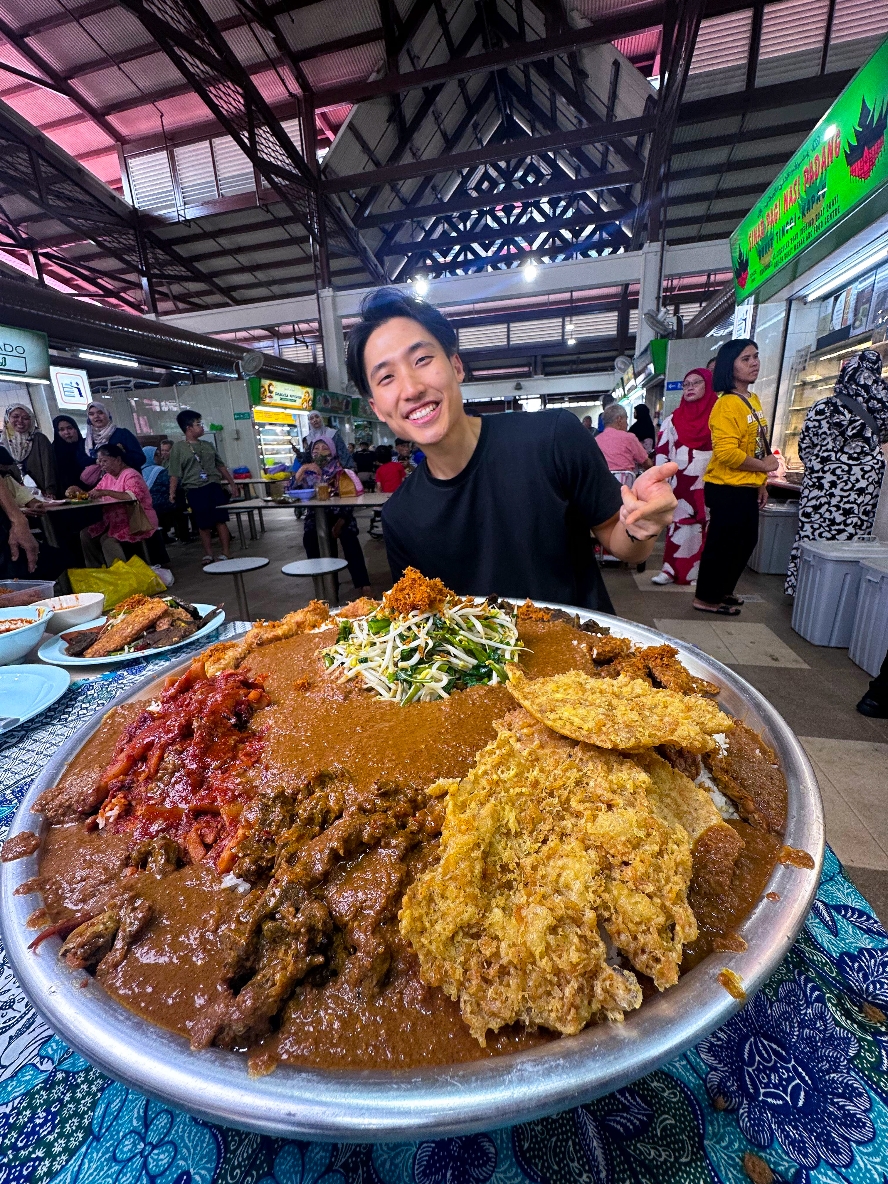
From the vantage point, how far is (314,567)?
17.8ft

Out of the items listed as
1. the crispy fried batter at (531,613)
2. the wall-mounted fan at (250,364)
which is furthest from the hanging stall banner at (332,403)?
A: the crispy fried batter at (531,613)

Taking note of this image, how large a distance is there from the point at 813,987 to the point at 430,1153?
2.61ft

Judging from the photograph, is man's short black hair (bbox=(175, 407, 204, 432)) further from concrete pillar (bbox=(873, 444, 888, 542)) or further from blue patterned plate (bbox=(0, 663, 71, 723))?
concrete pillar (bbox=(873, 444, 888, 542))

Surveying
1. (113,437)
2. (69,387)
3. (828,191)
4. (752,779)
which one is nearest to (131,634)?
(752,779)

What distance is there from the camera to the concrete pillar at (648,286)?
1216cm

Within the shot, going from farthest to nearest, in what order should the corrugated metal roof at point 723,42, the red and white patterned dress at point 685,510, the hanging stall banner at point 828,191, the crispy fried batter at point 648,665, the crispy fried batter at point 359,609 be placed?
1. the corrugated metal roof at point 723,42
2. the red and white patterned dress at point 685,510
3. the hanging stall banner at point 828,191
4. the crispy fried batter at point 359,609
5. the crispy fried batter at point 648,665

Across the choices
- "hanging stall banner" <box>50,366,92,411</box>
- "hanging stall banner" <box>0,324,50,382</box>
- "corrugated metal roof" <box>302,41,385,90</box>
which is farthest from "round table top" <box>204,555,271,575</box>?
"corrugated metal roof" <box>302,41,385,90</box>

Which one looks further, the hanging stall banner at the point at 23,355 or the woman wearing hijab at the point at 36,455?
the hanging stall banner at the point at 23,355

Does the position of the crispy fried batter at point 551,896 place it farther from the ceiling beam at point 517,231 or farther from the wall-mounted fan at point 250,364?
the ceiling beam at point 517,231

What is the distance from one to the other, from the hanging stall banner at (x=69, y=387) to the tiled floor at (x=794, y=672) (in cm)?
563

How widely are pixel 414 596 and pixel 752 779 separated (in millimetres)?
993

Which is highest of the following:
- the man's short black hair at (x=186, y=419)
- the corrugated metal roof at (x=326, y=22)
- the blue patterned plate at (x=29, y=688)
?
the corrugated metal roof at (x=326, y=22)

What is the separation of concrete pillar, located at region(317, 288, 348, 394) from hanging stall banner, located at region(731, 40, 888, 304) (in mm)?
10130

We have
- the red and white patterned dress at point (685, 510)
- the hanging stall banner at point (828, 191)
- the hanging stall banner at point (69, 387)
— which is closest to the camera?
the hanging stall banner at point (828, 191)
